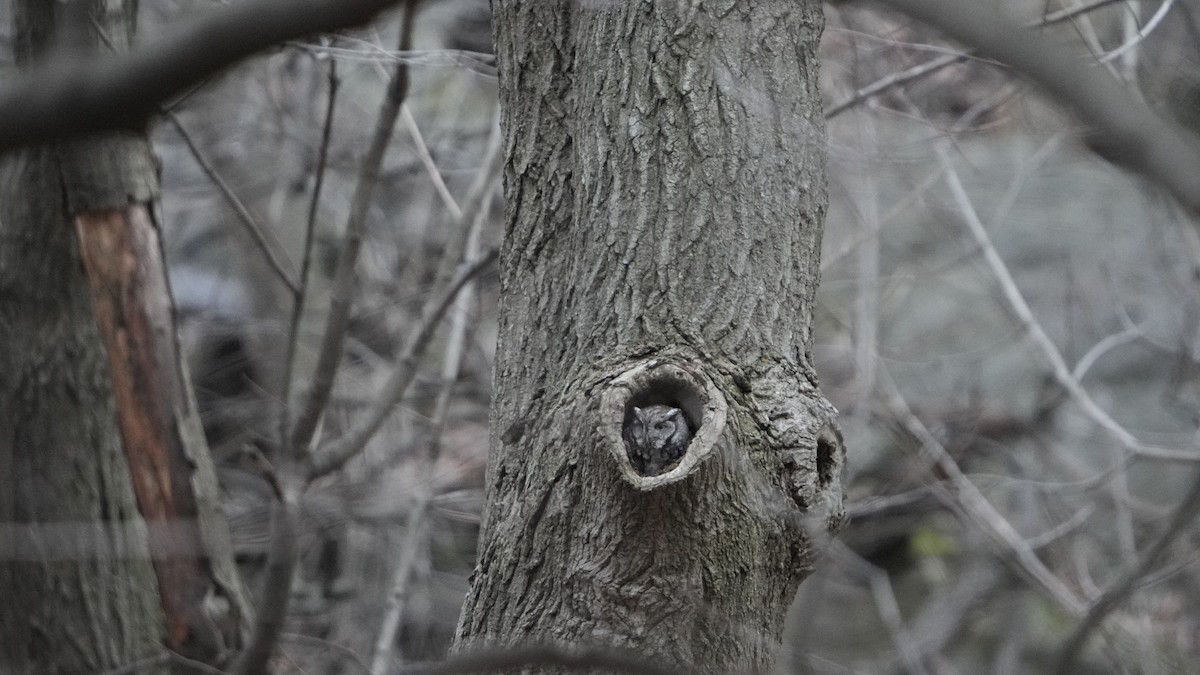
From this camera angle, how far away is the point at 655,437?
5.30ft

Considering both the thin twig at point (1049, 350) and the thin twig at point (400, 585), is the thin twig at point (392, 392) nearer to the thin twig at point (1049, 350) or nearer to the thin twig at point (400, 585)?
the thin twig at point (400, 585)

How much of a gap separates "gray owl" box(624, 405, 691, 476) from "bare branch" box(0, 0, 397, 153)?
985mm

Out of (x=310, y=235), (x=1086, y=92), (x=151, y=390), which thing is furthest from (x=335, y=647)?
(x=1086, y=92)

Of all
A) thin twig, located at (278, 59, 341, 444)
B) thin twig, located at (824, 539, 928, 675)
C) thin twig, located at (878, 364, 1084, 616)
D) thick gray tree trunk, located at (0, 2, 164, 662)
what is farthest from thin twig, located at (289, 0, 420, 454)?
thin twig, located at (878, 364, 1084, 616)

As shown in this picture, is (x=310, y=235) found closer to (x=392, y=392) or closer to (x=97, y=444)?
(x=392, y=392)

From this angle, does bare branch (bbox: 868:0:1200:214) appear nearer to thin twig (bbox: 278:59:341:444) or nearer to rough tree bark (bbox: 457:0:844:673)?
rough tree bark (bbox: 457:0:844:673)

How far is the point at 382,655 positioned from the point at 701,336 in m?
2.61

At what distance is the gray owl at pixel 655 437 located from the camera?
1.61 meters

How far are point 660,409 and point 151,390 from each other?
1740 mm

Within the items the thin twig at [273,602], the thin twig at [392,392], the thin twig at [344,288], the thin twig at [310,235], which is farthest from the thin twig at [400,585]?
the thin twig at [273,602]

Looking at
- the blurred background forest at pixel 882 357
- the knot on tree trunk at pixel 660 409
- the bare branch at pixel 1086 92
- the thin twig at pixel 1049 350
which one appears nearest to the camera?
the bare branch at pixel 1086 92

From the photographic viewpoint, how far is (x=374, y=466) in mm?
5289

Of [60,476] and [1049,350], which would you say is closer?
[60,476]

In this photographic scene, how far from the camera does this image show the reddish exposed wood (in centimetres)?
285
